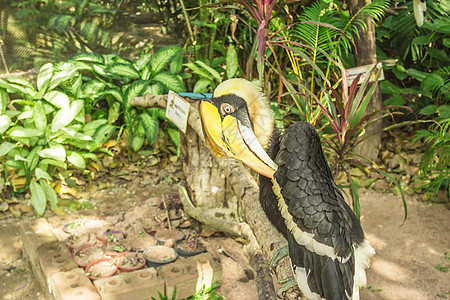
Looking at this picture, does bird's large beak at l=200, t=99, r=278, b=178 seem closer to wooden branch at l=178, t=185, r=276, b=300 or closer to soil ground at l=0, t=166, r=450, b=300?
wooden branch at l=178, t=185, r=276, b=300

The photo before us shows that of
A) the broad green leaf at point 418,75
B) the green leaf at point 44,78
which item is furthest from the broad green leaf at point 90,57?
the broad green leaf at point 418,75

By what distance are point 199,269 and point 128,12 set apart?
8.96ft

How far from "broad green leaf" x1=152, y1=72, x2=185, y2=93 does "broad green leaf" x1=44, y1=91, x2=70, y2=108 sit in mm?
764

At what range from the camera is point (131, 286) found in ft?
7.06

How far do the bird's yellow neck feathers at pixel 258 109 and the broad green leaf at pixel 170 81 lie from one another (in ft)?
7.22

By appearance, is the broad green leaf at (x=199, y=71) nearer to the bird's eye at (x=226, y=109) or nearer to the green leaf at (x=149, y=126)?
the green leaf at (x=149, y=126)

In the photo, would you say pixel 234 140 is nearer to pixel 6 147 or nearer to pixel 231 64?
pixel 231 64

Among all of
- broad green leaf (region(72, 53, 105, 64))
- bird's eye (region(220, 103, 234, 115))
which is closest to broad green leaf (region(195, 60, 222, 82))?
broad green leaf (region(72, 53, 105, 64))

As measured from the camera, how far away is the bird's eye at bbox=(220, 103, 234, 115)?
154 centimetres

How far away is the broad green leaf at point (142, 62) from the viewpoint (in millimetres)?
3841

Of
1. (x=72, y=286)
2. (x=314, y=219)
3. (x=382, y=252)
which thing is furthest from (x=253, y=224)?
(x=382, y=252)

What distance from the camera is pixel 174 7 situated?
4.24 meters

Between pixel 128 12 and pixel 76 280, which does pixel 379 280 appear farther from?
pixel 128 12

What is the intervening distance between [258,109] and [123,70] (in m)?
2.42
